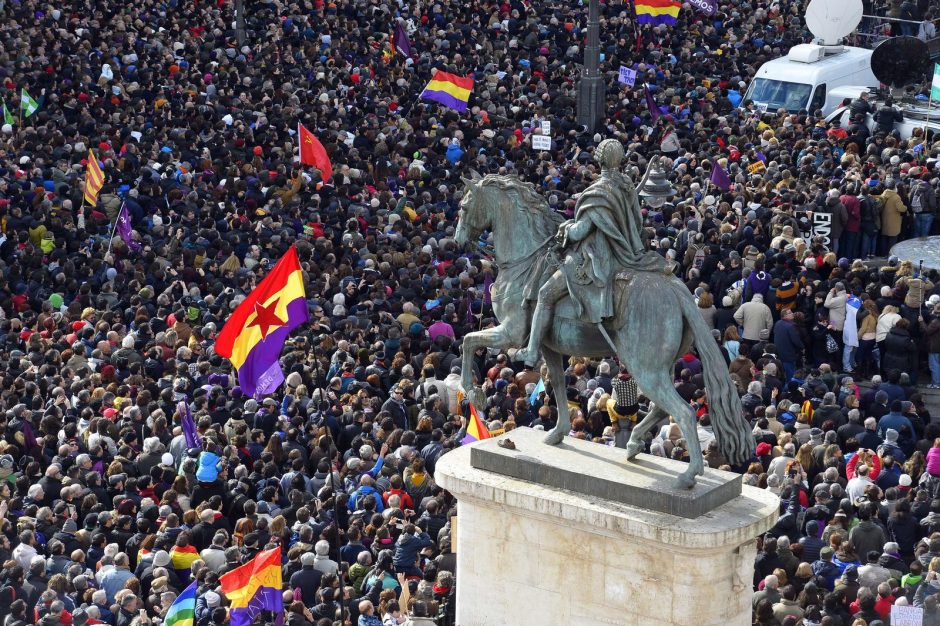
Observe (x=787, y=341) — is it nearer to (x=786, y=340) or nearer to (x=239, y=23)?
(x=786, y=340)

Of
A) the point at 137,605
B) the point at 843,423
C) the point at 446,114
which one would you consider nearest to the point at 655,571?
the point at 137,605

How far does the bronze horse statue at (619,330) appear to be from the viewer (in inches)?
577

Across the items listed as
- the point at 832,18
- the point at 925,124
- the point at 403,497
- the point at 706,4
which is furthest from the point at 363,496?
the point at 832,18

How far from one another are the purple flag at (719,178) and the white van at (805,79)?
6624 millimetres

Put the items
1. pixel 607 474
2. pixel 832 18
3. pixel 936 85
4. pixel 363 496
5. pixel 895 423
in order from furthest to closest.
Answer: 1. pixel 832 18
2. pixel 936 85
3. pixel 895 423
4. pixel 363 496
5. pixel 607 474

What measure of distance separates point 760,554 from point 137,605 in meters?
5.60

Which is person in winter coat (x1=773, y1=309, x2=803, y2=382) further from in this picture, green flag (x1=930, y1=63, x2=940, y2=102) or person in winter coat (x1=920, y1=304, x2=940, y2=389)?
green flag (x1=930, y1=63, x2=940, y2=102)

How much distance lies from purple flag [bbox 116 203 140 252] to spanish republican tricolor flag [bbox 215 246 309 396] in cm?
857

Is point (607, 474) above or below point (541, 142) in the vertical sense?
below

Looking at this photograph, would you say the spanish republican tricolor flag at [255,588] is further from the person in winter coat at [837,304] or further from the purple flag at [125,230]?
the purple flag at [125,230]

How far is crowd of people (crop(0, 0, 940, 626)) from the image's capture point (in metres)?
17.9

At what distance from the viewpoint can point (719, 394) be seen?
1466 centimetres

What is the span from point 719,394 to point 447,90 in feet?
55.9

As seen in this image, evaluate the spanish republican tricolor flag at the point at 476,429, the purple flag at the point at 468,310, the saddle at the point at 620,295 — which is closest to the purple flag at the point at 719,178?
the purple flag at the point at 468,310
